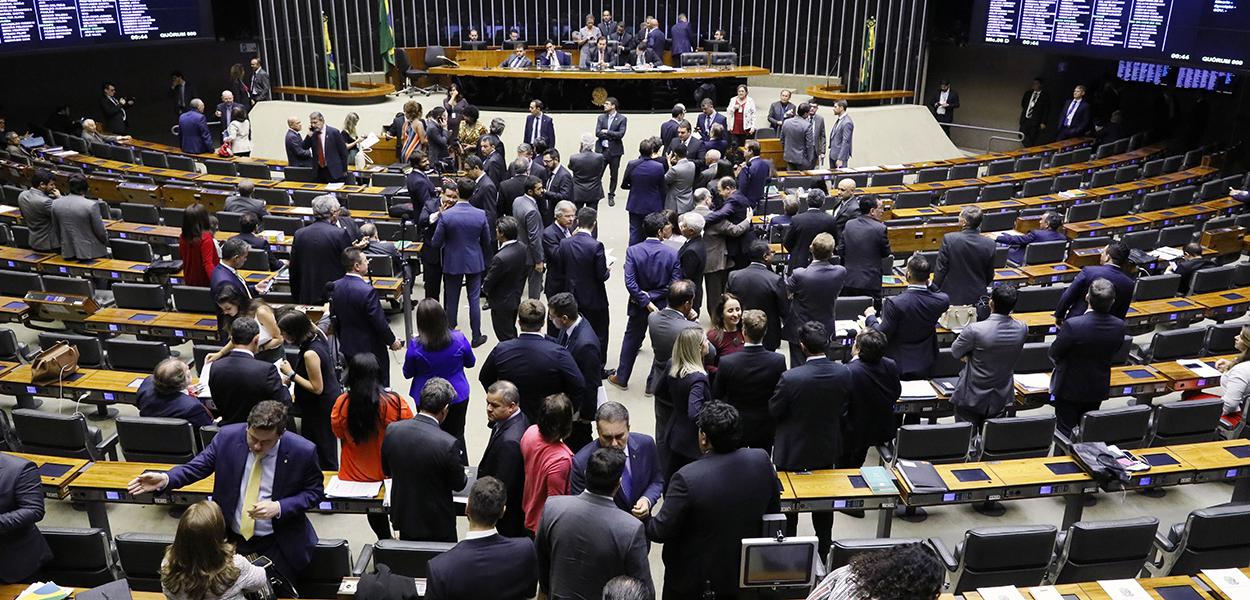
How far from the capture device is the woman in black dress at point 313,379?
477cm

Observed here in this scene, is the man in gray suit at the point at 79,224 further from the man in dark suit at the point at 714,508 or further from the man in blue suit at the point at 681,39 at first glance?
the man in blue suit at the point at 681,39

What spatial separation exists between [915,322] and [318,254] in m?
4.39

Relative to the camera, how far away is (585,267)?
655 cm

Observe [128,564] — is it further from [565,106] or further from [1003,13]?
[1003,13]

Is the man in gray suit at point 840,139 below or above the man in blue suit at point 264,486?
above

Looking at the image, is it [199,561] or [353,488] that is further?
[353,488]

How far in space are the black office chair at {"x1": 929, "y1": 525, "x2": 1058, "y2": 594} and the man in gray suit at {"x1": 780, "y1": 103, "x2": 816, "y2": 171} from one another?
8.71m

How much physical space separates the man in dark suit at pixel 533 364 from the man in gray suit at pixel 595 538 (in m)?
1.34

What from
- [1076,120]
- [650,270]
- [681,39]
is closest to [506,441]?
[650,270]

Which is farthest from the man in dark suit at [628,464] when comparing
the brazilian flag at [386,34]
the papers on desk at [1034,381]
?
the brazilian flag at [386,34]

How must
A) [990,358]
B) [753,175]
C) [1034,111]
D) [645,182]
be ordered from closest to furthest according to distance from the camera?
[990,358] < [753,175] < [645,182] < [1034,111]

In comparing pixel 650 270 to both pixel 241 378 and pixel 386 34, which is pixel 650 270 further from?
pixel 386 34

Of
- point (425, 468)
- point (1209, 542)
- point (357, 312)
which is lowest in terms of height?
point (1209, 542)

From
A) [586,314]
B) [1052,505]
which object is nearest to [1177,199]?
[1052,505]
